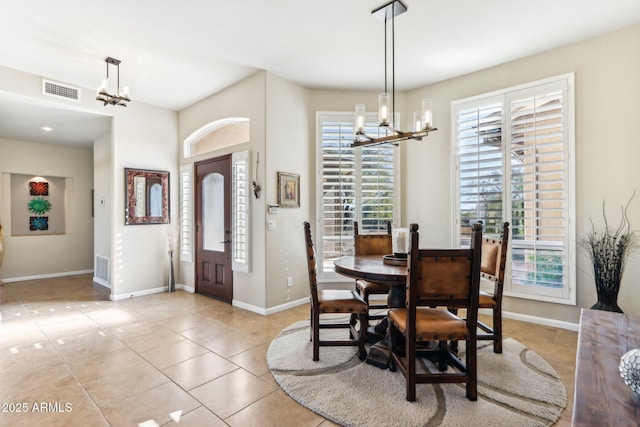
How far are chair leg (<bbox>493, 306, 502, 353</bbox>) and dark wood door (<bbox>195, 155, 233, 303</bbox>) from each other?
3.31m

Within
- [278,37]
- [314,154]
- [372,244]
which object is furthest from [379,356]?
[278,37]

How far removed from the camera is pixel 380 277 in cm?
240

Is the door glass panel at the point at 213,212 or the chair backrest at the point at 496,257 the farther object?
the door glass panel at the point at 213,212

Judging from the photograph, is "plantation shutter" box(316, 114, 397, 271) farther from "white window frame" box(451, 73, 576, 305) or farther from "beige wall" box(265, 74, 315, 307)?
"white window frame" box(451, 73, 576, 305)

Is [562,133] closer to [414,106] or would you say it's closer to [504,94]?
[504,94]

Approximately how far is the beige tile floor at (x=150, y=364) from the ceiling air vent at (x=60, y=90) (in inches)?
115

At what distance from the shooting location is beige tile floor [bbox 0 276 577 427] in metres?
2.05

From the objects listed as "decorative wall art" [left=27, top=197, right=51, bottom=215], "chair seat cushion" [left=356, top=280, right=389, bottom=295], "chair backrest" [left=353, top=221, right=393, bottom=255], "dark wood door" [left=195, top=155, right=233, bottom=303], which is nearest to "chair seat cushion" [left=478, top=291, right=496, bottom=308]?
"chair seat cushion" [left=356, top=280, right=389, bottom=295]

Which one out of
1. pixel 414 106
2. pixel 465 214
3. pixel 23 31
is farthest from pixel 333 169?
pixel 23 31

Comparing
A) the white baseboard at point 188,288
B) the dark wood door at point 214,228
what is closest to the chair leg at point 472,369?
the dark wood door at point 214,228

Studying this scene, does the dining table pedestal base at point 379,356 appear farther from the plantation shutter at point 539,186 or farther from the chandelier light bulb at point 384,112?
the plantation shutter at point 539,186

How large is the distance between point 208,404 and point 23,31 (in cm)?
388

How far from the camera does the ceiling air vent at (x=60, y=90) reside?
4.18 m

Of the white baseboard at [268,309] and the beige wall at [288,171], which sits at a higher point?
the beige wall at [288,171]
